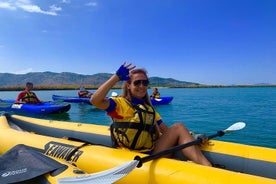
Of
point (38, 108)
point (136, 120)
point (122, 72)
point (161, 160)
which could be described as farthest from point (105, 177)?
point (38, 108)

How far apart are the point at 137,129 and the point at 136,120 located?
88 millimetres

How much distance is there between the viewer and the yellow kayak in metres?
1.90

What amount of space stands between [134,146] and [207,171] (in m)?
0.80

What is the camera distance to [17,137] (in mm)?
3441

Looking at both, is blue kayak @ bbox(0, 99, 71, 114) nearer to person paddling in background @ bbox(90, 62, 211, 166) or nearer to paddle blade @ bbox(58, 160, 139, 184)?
person paddling in background @ bbox(90, 62, 211, 166)

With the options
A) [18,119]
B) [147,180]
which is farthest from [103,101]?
[18,119]

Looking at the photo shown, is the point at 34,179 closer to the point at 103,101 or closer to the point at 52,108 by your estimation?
the point at 103,101

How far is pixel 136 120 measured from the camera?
2391 millimetres

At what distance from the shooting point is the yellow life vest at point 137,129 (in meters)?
2.39

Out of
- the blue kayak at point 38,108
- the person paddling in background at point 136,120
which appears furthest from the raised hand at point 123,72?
the blue kayak at point 38,108

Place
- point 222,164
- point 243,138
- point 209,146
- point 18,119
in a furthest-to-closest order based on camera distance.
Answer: point 243,138 < point 18,119 < point 209,146 < point 222,164

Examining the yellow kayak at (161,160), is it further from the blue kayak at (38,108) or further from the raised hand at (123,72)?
the blue kayak at (38,108)

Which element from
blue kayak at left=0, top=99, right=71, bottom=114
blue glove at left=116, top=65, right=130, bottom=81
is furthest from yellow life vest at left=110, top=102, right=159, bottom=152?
blue kayak at left=0, top=99, right=71, bottom=114

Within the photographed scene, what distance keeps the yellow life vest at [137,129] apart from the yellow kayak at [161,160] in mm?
115
